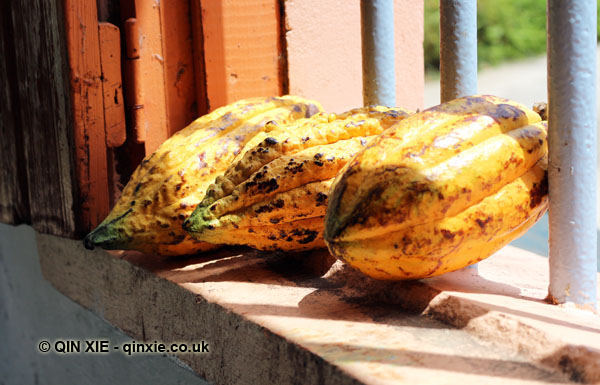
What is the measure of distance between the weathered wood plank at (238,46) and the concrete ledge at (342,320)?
64 cm

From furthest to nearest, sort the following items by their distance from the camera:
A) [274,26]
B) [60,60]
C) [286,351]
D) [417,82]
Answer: [417,82] → [274,26] → [60,60] → [286,351]

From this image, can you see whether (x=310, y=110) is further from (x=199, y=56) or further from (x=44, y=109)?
(x=44, y=109)

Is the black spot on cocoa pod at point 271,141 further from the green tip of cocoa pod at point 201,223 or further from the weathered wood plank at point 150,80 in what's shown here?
the weathered wood plank at point 150,80

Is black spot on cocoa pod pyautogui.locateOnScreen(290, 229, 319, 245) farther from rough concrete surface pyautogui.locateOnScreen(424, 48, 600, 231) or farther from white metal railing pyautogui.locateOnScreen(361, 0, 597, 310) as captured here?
rough concrete surface pyautogui.locateOnScreen(424, 48, 600, 231)

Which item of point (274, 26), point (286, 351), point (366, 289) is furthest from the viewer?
point (274, 26)

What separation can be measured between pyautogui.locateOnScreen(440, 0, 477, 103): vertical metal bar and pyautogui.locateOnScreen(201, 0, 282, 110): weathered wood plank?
0.81 meters

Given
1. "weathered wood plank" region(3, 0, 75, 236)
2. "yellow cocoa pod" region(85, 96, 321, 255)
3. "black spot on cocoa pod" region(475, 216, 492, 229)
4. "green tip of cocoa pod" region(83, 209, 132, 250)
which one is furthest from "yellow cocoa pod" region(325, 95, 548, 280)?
"weathered wood plank" region(3, 0, 75, 236)

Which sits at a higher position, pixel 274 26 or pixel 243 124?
pixel 274 26

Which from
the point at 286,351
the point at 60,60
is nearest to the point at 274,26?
the point at 60,60

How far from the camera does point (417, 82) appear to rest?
2.67 m

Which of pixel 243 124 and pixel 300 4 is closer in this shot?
pixel 243 124

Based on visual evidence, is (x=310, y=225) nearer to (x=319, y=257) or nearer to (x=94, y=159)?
(x=319, y=257)

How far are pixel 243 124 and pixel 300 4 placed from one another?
2.17ft

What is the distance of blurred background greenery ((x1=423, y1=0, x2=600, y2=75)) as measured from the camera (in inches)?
441
